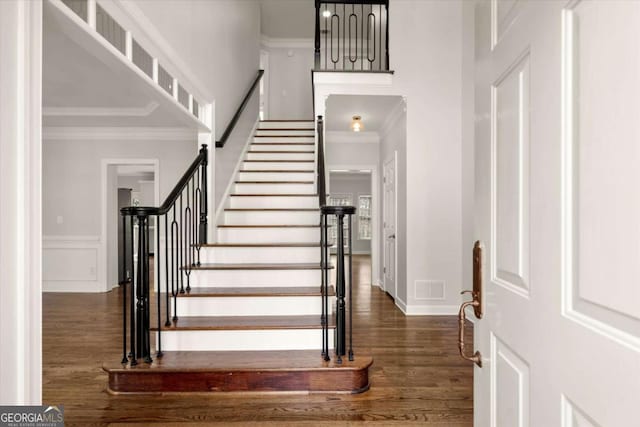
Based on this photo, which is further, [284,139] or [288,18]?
[288,18]

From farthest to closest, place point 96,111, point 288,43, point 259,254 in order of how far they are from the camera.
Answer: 1. point 288,43
2. point 96,111
3. point 259,254

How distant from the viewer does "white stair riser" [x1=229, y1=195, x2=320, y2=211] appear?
15.1ft

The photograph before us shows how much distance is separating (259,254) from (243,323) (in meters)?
0.95

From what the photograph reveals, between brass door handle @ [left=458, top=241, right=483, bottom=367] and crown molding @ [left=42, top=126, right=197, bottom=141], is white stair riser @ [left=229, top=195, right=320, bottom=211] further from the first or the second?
brass door handle @ [left=458, top=241, right=483, bottom=367]

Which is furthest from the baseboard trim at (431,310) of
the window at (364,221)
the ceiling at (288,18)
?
Answer: the window at (364,221)

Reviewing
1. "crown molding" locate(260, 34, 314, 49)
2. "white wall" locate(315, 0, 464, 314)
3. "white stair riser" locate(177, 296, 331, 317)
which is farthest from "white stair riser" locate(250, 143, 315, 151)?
"crown molding" locate(260, 34, 314, 49)

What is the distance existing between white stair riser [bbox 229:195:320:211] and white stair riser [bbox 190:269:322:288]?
1321 mm

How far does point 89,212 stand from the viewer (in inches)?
249

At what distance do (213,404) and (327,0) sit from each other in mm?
4427

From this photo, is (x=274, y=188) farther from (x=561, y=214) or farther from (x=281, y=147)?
(x=561, y=214)

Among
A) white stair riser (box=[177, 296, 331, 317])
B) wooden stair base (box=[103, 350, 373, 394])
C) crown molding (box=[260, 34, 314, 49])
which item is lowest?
wooden stair base (box=[103, 350, 373, 394])

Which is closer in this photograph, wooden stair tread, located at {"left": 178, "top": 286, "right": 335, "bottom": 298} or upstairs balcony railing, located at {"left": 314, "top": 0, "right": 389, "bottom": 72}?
wooden stair tread, located at {"left": 178, "top": 286, "right": 335, "bottom": 298}

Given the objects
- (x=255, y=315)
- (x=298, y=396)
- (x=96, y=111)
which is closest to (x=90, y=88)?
(x=96, y=111)

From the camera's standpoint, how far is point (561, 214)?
30.8 inches
